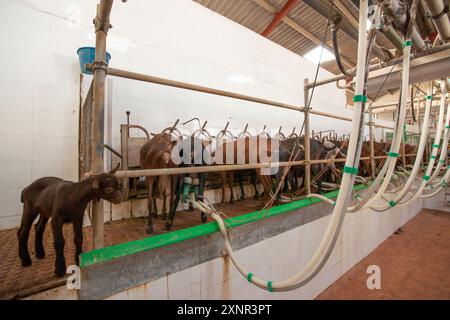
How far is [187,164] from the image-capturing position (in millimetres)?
1916

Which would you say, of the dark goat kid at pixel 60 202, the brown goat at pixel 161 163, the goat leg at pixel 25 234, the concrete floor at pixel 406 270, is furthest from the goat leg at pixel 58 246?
the concrete floor at pixel 406 270

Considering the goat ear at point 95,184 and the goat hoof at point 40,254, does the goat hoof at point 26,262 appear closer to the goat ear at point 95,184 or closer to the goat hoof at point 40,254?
the goat hoof at point 40,254

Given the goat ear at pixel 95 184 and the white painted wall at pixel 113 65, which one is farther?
the white painted wall at pixel 113 65

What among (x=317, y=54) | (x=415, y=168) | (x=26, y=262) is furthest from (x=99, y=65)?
(x=317, y=54)

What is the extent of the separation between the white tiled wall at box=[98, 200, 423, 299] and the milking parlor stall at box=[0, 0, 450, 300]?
0.5 inches

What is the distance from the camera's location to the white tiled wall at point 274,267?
116 centimetres

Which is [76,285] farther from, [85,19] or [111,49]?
[85,19]

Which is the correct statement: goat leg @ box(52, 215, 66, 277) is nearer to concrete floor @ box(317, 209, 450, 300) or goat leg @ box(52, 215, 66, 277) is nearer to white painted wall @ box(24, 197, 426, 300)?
white painted wall @ box(24, 197, 426, 300)

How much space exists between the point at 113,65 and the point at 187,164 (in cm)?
166

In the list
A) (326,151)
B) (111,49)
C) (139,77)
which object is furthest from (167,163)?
(326,151)

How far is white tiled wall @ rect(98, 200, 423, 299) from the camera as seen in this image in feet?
3.82

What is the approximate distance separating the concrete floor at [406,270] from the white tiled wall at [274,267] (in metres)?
0.11

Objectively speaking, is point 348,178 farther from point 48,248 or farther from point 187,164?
point 48,248

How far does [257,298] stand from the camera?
1531 mm
